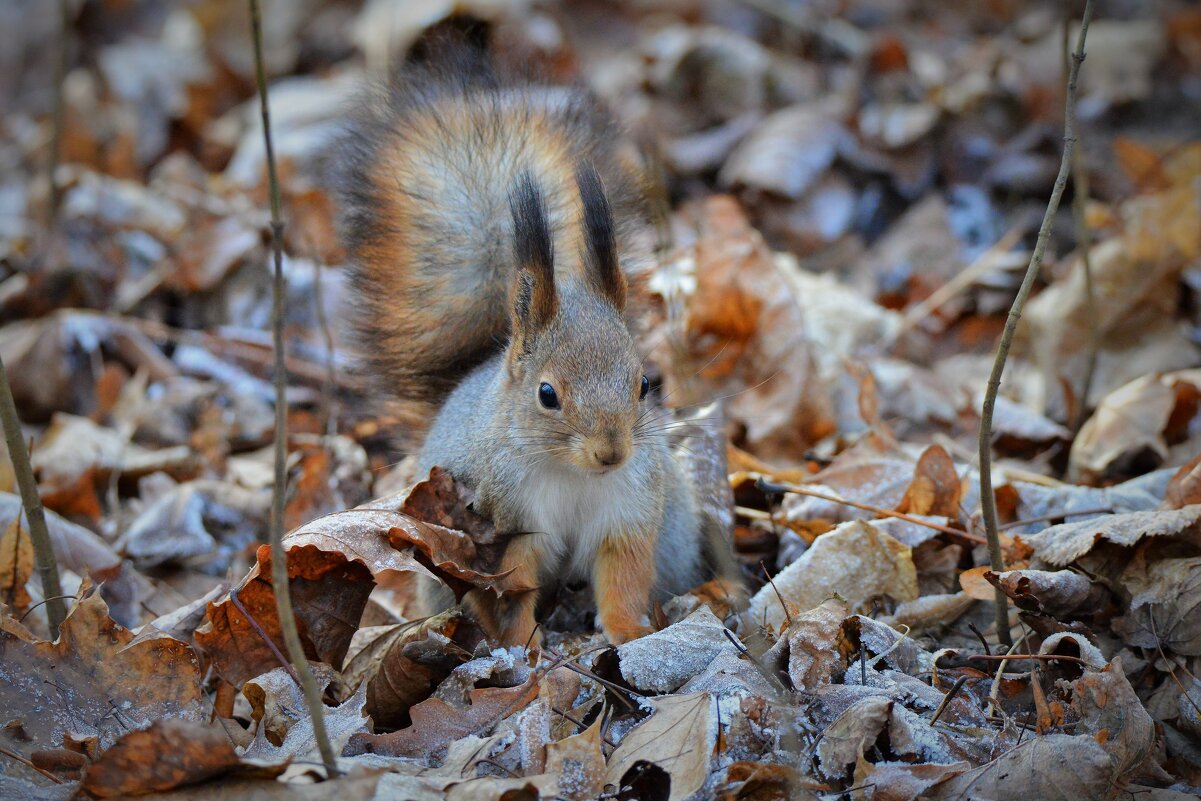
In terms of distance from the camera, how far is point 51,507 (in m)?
3.34

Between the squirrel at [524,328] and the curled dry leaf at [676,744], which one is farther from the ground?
the squirrel at [524,328]

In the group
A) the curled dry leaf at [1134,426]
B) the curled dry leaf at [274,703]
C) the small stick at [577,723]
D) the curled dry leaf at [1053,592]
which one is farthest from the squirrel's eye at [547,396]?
the curled dry leaf at [1134,426]

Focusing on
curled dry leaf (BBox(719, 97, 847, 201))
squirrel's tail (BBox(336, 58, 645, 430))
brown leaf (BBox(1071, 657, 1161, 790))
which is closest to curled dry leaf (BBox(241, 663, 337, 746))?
squirrel's tail (BBox(336, 58, 645, 430))

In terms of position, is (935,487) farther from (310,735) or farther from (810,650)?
(310,735)

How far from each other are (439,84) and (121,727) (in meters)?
1.82

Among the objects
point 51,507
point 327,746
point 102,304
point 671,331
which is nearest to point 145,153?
point 102,304

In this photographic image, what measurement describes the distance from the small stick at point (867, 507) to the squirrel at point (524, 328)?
0.67 feet

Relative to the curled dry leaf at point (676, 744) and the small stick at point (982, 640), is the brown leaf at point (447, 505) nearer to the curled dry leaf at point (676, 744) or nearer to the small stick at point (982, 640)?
the curled dry leaf at point (676, 744)

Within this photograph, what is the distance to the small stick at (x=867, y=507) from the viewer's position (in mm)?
2654

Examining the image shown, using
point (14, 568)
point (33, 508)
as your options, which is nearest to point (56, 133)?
point (14, 568)

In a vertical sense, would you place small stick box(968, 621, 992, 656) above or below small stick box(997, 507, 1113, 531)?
below

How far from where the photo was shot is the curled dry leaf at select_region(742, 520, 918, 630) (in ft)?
8.52

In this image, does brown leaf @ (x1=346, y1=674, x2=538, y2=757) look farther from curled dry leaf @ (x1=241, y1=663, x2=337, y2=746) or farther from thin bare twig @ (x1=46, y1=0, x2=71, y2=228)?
thin bare twig @ (x1=46, y1=0, x2=71, y2=228)

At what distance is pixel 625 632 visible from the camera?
254cm
